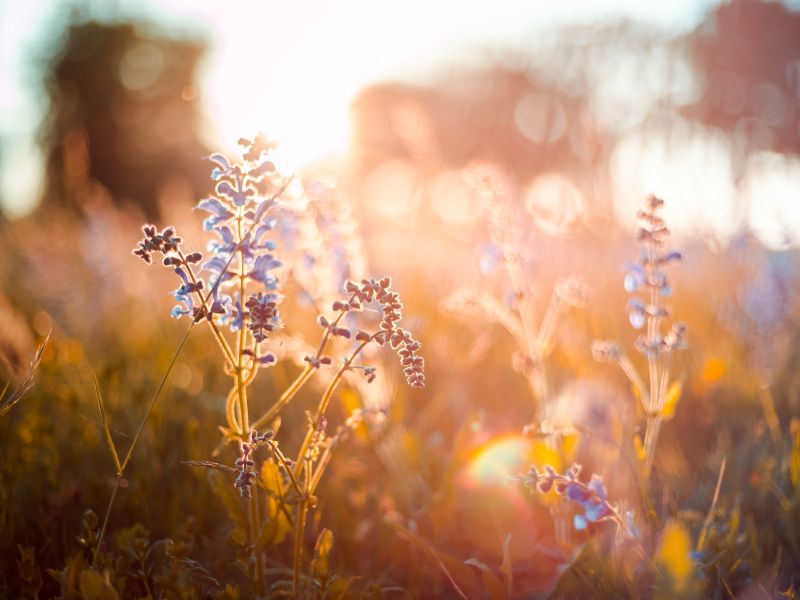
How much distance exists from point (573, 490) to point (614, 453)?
86 centimetres

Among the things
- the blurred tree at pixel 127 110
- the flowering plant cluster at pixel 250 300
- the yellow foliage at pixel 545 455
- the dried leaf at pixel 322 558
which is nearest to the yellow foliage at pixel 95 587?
the flowering plant cluster at pixel 250 300

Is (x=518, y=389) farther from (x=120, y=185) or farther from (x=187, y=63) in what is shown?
(x=187, y=63)

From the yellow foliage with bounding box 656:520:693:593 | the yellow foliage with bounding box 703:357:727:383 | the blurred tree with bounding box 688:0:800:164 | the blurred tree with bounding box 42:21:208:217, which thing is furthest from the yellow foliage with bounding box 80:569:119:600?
the blurred tree with bounding box 42:21:208:217

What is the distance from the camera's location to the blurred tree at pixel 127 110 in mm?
34688

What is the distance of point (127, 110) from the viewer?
36.9m

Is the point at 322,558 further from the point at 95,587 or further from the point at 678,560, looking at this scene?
the point at 678,560

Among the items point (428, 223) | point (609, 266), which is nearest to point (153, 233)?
point (609, 266)

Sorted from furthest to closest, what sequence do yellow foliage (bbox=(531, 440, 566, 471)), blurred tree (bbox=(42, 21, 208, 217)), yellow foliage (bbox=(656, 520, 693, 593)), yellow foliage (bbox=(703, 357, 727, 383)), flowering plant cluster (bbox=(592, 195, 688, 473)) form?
blurred tree (bbox=(42, 21, 208, 217))
yellow foliage (bbox=(703, 357, 727, 383))
yellow foliage (bbox=(531, 440, 566, 471))
flowering plant cluster (bbox=(592, 195, 688, 473))
yellow foliage (bbox=(656, 520, 693, 593))

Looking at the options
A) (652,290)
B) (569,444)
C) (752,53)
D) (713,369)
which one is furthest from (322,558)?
(752,53)

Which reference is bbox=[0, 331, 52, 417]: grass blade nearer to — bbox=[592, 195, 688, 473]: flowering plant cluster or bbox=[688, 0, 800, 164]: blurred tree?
bbox=[592, 195, 688, 473]: flowering plant cluster

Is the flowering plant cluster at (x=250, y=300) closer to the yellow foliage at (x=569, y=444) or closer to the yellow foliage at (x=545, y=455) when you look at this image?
the yellow foliage at (x=545, y=455)

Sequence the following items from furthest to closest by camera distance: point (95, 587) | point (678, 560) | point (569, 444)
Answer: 1. point (569, 444)
2. point (95, 587)
3. point (678, 560)

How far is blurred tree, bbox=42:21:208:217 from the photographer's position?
34688mm

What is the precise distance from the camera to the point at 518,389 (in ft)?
11.5
